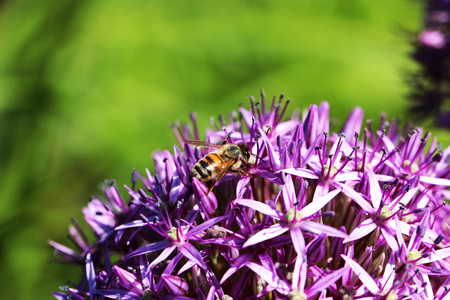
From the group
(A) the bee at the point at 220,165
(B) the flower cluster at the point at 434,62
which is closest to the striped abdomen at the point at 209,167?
(A) the bee at the point at 220,165

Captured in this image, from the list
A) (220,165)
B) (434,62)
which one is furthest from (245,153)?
(434,62)

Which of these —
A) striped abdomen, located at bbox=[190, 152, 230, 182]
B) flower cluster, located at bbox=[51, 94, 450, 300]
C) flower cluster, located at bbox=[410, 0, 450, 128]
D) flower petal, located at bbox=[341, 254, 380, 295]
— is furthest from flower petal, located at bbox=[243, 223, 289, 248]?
flower cluster, located at bbox=[410, 0, 450, 128]

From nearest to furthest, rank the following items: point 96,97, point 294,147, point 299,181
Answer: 1. point 294,147
2. point 299,181
3. point 96,97

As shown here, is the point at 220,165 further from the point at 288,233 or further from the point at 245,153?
the point at 288,233

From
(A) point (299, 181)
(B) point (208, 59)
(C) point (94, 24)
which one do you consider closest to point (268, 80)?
(B) point (208, 59)

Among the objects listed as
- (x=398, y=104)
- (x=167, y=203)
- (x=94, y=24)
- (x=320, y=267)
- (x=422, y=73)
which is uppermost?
(x=94, y=24)

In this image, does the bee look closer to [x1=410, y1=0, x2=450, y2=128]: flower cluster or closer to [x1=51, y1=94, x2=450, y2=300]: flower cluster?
[x1=51, y1=94, x2=450, y2=300]: flower cluster

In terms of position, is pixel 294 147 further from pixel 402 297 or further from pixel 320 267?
pixel 402 297
